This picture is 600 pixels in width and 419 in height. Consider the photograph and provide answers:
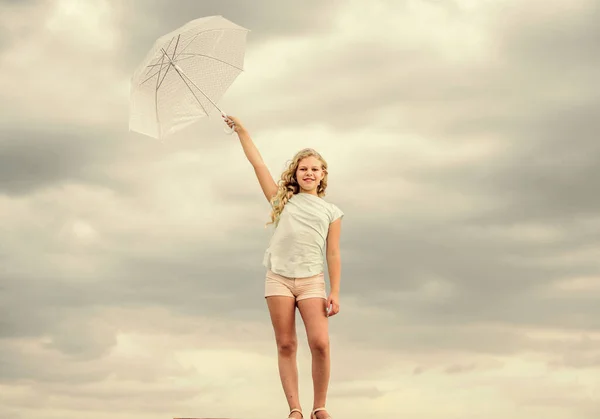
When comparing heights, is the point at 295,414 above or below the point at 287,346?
below

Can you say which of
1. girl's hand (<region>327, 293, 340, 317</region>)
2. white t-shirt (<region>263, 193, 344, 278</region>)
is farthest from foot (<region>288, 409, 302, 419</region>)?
white t-shirt (<region>263, 193, 344, 278</region>)

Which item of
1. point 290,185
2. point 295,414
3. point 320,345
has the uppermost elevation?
point 290,185

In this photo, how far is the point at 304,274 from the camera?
29.2 ft

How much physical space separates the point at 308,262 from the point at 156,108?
3.13m

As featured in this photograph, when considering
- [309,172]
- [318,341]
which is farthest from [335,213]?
[318,341]

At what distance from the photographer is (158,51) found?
9945mm

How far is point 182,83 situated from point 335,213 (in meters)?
2.81

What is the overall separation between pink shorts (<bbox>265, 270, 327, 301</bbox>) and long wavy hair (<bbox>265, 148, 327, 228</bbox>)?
78 centimetres

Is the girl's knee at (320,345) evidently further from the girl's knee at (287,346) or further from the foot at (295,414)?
the foot at (295,414)

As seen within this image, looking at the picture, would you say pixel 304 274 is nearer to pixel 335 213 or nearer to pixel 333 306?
pixel 333 306

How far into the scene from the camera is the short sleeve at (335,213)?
9.25 metres

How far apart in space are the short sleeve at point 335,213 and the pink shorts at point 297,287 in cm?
71

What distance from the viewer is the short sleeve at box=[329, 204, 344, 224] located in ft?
30.3

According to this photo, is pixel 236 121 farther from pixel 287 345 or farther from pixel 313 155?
pixel 287 345
